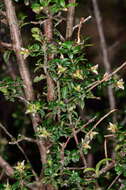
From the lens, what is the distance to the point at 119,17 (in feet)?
13.8

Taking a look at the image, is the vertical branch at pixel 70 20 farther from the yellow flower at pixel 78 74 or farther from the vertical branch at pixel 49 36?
the yellow flower at pixel 78 74

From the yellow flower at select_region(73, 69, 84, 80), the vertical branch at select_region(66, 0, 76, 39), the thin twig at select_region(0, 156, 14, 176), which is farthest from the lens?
the thin twig at select_region(0, 156, 14, 176)

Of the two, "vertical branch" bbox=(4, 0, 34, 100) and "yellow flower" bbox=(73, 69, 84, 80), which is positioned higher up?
"vertical branch" bbox=(4, 0, 34, 100)

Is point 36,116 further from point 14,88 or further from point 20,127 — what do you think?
point 20,127

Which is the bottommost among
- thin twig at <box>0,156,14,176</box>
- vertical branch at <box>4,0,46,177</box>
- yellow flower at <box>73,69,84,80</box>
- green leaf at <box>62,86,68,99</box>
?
thin twig at <box>0,156,14,176</box>

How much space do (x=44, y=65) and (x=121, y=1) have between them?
304cm

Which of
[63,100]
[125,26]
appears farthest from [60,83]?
[125,26]

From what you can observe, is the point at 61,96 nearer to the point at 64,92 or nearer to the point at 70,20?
the point at 64,92

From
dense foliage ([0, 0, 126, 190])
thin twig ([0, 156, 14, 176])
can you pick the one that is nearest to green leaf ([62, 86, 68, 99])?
dense foliage ([0, 0, 126, 190])

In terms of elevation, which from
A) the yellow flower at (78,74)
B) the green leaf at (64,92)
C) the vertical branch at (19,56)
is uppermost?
the vertical branch at (19,56)

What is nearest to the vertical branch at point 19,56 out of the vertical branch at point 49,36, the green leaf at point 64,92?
the vertical branch at point 49,36

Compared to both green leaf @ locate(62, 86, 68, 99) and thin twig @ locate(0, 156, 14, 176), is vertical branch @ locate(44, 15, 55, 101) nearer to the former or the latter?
green leaf @ locate(62, 86, 68, 99)

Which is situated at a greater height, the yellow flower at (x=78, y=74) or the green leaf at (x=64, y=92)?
the yellow flower at (x=78, y=74)

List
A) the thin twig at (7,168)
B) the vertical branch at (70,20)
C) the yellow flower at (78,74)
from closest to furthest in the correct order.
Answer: the yellow flower at (78,74)
the vertical branch at (70,20)
the thin twig at (7,168)
